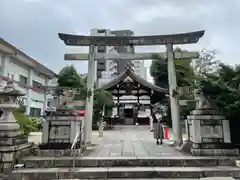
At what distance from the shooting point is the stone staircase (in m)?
4.40

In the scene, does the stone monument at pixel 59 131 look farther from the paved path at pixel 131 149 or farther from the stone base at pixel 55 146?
the paved path at pixel 131 149

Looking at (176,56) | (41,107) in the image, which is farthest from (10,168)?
(41,107)

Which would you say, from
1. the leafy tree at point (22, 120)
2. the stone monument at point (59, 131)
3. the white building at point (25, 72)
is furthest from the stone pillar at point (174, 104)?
the white building at point (25, 72)

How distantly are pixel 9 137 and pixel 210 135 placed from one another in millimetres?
5916

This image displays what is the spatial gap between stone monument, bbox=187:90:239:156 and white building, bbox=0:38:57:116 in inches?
397

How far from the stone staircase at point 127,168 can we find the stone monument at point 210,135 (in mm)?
380

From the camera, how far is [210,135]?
5551 millimetres

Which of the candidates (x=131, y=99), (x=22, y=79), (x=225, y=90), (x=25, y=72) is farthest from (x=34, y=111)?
(x=225, y=90)

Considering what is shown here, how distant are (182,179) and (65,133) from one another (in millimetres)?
3615

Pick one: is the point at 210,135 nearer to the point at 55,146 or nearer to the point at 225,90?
the point at 225,90

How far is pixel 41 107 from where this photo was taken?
75.2ft

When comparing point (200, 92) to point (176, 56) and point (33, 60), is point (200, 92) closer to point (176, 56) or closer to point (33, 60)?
point (176, 56)

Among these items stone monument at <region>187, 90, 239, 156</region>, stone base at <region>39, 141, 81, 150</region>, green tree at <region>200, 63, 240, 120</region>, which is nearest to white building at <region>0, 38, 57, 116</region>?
stone base at <region>39, 141, 81, 150</region>

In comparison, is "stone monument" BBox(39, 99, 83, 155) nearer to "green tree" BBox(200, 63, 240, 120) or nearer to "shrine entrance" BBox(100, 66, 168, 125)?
"green tree" BBox(200, 63, 240, 120)
